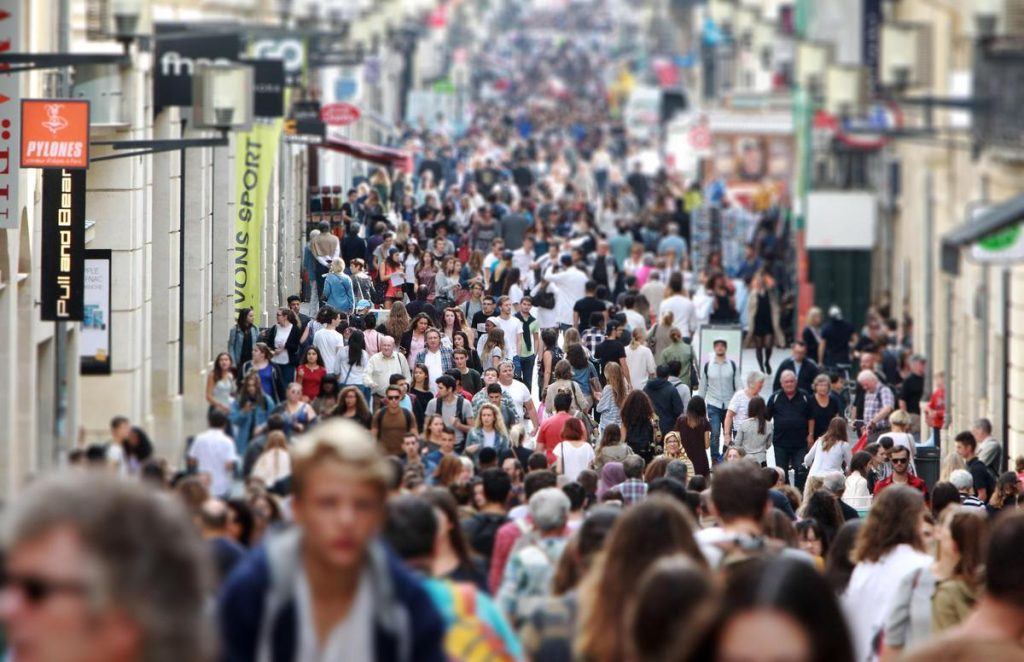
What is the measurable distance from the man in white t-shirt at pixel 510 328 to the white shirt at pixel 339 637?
50.5 ft

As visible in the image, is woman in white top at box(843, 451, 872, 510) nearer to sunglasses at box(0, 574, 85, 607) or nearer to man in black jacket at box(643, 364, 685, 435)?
man in black jacket at box(643, 364, 685, 435)

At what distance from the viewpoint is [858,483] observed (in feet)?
54.1

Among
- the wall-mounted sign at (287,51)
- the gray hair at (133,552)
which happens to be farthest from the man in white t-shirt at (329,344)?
the wall-mounted sign at (287,51)

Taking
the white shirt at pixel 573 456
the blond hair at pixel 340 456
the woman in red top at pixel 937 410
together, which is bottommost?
the woman in red top at pixel 937 410

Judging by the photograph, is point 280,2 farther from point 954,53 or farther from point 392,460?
point 392,460

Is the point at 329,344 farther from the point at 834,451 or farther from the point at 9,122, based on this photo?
the point at 834,451

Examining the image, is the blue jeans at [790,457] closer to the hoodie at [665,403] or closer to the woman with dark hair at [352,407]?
the hoodie at [665,403]

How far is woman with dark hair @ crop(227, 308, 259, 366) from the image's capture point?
59.5 ft

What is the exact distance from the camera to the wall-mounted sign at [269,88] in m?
26.2

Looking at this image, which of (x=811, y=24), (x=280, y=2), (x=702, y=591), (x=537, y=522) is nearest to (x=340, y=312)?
(x=537, y=522)

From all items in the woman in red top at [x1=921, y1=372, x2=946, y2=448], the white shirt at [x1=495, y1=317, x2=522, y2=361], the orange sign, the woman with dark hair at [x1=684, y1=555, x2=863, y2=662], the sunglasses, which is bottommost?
the woman in red top at [x1=921, y1=372, x2=946, y2=448]

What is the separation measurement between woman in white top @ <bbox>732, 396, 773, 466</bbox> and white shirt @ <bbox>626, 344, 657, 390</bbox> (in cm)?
212

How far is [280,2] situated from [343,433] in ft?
107

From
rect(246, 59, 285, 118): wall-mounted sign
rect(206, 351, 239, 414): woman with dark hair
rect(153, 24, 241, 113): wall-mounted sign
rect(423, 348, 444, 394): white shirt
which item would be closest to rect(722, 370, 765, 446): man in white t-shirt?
rect(423, 348, 444, 394): white shirt
